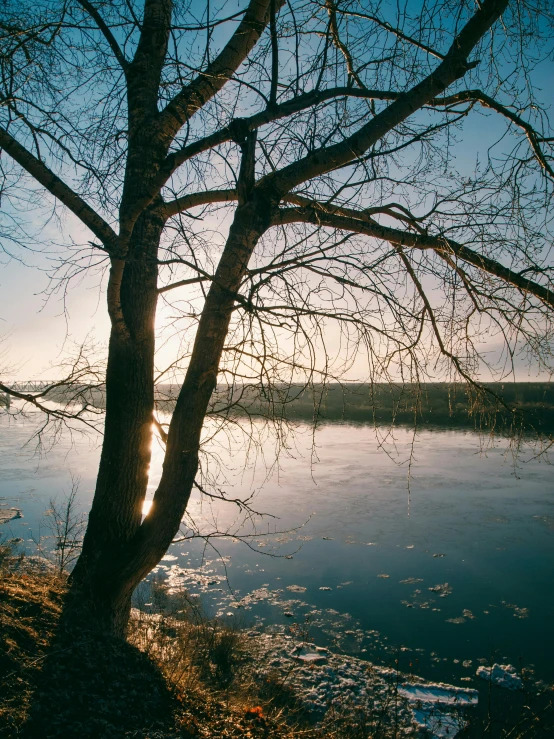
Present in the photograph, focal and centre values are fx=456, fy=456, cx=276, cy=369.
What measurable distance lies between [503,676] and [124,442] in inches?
206

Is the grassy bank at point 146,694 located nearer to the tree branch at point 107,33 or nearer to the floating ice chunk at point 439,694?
the floating ice chunk at point 439,694

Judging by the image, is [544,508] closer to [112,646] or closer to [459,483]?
[459,483]

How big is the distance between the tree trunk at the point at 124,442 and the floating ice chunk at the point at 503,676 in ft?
14.6

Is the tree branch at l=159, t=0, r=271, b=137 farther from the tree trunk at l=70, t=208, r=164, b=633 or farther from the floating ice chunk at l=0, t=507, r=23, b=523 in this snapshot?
the floating ice chunk at l=0, t=507, r=23, b=523

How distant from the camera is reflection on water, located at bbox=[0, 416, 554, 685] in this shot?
20.1 ft

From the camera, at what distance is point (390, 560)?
27.7 ft

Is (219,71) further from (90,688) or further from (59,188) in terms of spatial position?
(90,688)

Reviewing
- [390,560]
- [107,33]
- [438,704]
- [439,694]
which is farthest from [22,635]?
[390,560]

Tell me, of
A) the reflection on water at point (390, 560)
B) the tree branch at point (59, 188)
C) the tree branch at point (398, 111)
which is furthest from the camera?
the reflection on water at point (390, 560)

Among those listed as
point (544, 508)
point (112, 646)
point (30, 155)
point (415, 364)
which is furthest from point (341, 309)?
point (544, 508)

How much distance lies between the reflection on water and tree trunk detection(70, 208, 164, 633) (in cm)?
97

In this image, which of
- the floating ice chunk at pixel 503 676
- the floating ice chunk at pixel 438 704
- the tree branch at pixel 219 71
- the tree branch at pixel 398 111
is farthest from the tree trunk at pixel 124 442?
the floating ice chunk at pixel 503 676

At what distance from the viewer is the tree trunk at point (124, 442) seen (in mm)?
3152

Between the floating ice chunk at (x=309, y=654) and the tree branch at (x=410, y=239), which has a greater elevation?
the tree branch at (x=410, y=239)
